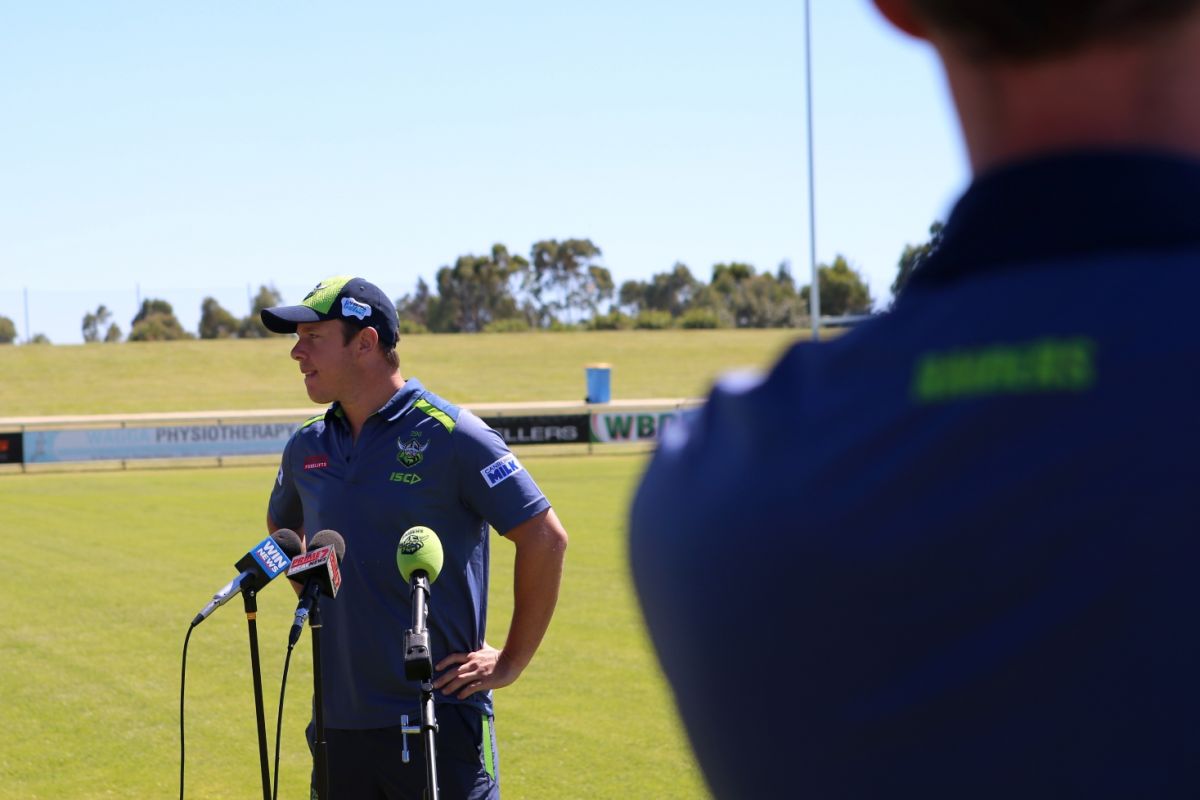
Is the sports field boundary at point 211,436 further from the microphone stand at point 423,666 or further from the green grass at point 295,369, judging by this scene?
the microphone stand at point 423,666

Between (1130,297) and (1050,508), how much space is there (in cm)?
15

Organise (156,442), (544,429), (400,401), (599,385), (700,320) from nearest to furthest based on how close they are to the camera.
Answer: (400,401)
(156,442)
(544,429)
(599,385)
(700,320)

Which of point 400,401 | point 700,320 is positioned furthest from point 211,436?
point 700,320

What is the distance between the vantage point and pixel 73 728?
926 cm

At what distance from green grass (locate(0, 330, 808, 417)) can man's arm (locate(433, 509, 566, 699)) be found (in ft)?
156

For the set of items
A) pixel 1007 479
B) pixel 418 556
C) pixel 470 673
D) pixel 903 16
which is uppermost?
Result: pixel 903 16

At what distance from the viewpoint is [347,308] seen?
16.7 ft

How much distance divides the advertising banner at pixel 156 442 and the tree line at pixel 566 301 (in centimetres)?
4555

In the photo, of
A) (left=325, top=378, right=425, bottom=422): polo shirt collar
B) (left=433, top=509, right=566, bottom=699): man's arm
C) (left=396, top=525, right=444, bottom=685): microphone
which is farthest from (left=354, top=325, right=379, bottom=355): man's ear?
(left=396, top=525, right=444, bottom=685): microphone

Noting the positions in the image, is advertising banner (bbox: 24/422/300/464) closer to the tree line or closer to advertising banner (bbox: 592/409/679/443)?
advertising banner (bbox: 592/409/679/443)

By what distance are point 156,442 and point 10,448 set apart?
324 cm

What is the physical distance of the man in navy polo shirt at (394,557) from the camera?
4.65 metres

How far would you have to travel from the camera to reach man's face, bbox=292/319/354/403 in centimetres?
509

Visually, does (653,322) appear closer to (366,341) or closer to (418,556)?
(366,341)
